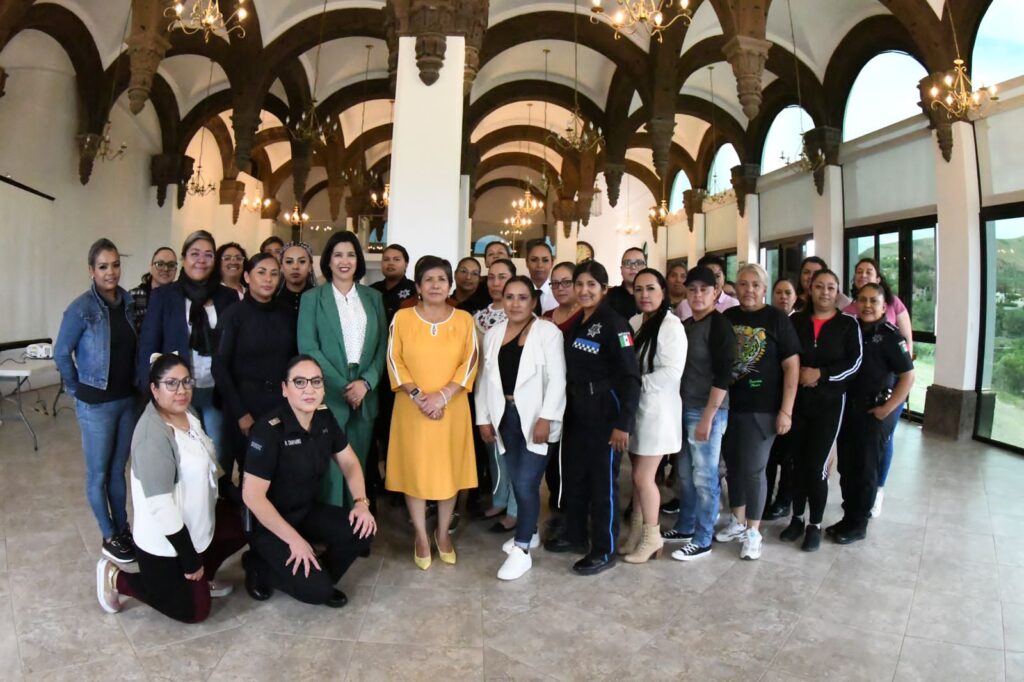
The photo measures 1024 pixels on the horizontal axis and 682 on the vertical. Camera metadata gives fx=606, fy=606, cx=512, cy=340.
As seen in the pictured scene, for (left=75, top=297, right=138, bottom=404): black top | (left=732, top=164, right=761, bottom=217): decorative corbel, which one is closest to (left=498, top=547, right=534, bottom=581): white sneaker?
(left=75, top=297, right=138, bottom=404): black top

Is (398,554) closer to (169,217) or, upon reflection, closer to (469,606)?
(469,606)

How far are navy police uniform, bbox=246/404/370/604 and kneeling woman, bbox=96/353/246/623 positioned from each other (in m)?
0.23

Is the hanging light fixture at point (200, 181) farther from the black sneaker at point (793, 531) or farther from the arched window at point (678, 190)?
the black sneaker at point (793, 531)

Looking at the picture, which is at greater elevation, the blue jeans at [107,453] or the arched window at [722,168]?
the arched window at [722,168]

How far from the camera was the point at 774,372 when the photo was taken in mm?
3182

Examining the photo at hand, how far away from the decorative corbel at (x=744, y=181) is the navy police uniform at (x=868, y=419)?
9342mm

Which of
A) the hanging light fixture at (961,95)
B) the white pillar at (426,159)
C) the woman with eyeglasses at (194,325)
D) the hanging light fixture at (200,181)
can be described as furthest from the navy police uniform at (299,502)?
the hanging light fixture at (200,181)

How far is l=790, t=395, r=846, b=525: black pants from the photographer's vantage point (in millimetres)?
3348

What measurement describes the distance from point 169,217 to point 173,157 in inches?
48.9

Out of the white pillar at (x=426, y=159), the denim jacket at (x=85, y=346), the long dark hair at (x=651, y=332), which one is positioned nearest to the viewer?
the denim jacket at (x=85, y=346)

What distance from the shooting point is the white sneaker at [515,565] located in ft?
9.41

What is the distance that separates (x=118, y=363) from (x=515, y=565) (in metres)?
2.12

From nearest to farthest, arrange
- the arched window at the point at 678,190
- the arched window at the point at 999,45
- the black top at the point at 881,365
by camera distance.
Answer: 1. the black top at the point at 881,365
2. the arched window at the point at 999,45
3. the arched window at the point at 678,190

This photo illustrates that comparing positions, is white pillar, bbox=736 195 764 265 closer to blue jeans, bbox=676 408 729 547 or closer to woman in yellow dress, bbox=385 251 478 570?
blue jeans, bbox=676 408 729 547
